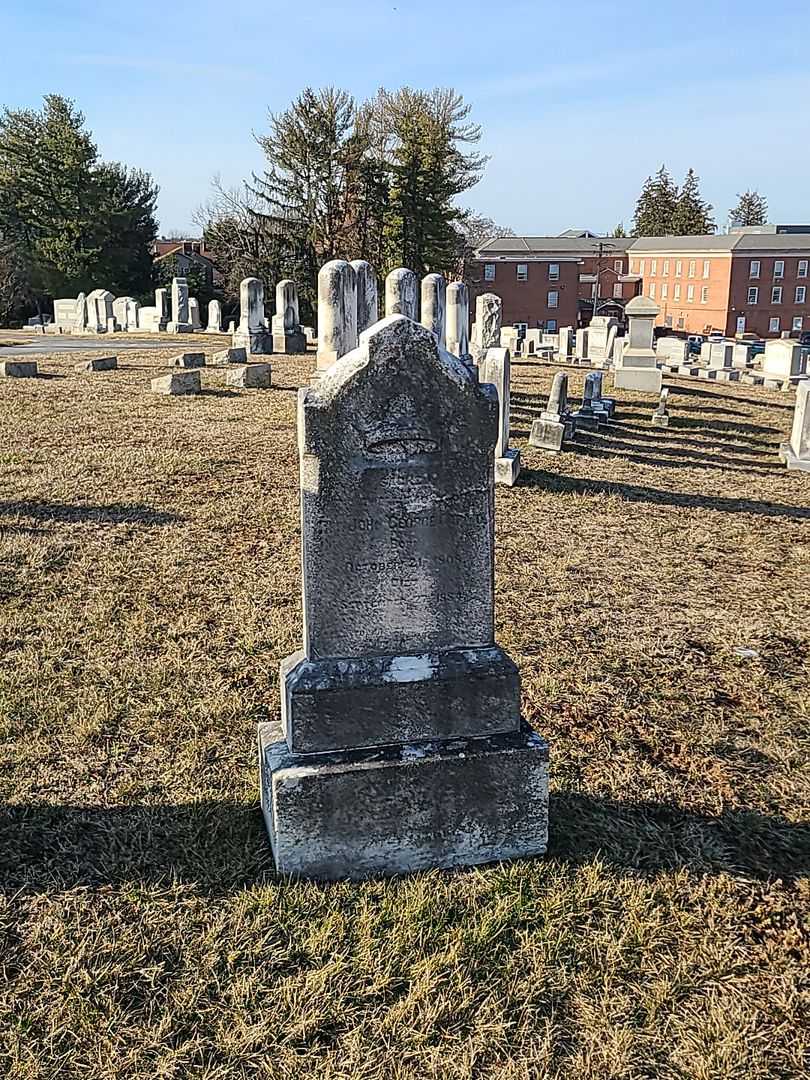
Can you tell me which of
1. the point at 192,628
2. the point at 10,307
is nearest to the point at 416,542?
the point at 192,628

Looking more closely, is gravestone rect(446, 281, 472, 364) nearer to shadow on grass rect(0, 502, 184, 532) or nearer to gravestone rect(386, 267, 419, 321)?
gravestone rect(386, 267, 419, 321)

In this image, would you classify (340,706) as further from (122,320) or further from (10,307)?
(10,307)

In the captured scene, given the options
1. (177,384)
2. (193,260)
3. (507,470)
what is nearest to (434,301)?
(177,384)

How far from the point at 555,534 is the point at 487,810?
5.08 metres

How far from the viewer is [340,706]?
333 cm

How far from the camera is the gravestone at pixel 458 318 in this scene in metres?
14.7

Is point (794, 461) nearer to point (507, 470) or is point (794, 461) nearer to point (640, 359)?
point (507, 470)

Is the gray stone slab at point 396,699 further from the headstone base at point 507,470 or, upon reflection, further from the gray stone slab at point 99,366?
the gray stone slab at point 99,366

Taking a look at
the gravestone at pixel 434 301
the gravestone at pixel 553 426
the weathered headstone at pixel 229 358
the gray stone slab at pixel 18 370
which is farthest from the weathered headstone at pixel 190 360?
the gravestone at pixel 553 426

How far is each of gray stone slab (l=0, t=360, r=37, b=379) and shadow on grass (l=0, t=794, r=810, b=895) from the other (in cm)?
1477

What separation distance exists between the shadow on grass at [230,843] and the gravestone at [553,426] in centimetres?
875

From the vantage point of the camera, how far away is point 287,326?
22.5 metres

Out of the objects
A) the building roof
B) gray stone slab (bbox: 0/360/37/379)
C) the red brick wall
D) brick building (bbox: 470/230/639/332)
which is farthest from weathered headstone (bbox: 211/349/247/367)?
the red brick wall

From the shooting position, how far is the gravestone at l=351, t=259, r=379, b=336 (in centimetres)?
1545
